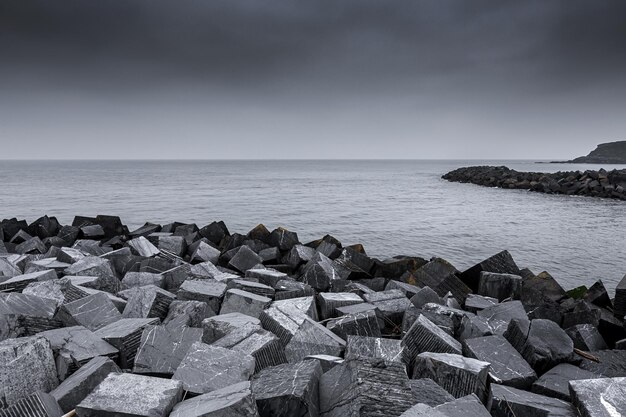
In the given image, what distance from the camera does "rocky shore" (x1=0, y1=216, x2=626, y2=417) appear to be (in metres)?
2.55

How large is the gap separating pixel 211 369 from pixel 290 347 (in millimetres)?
1024

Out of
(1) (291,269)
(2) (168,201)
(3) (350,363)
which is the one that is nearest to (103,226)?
(1) (291,269)

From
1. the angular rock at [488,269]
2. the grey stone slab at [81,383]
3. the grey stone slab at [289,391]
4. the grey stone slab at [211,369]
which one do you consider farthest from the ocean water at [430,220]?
the grey stone slab at [81,383]

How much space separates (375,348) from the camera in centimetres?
362

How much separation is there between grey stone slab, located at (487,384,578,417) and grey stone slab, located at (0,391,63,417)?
289 centimetres

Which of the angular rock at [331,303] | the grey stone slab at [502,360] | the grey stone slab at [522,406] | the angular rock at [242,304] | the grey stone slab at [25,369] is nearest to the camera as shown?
the grey stone slab at [25,369]

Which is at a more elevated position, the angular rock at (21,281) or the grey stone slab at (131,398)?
the grey stone slab at (131,398)

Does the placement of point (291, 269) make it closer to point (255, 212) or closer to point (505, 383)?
point (505, 383)

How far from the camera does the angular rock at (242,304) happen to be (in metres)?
4.75

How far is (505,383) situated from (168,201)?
24.7 metres

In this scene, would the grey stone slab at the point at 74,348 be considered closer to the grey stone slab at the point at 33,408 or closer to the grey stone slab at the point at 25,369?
the grey stone slab at the point at 25,369

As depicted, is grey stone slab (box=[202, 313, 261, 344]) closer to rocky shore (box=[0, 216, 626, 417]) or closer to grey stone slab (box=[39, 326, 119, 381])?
rocky shore (box=[0, 216, 626, 417])

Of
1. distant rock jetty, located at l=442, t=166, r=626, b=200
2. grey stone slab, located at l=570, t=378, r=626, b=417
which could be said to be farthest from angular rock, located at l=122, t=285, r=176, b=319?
distant rock jetty, located at l=442, t=166, r=626, b=200

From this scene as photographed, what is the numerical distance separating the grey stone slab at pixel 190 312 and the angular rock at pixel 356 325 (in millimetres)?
1309
